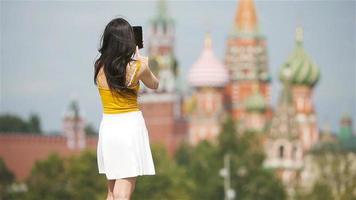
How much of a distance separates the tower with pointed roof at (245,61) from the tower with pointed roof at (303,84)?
4570 millimetres

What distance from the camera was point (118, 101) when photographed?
587cm

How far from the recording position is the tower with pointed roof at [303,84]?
98.8m

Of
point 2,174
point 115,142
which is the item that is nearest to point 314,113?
point 2,174

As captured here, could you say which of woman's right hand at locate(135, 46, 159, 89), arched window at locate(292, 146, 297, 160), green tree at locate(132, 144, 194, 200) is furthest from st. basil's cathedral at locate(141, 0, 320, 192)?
woman's right hand at locate(135, 46, 159, 89)

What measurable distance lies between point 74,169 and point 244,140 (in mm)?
13384

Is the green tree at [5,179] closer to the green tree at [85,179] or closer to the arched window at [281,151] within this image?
the green tree at [85,179]

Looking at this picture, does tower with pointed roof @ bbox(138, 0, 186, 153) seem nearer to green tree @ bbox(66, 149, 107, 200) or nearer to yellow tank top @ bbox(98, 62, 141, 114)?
green tree @ bbox(66, 149, 107, 200)

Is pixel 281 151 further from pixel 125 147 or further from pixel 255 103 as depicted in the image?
pixel 125 147

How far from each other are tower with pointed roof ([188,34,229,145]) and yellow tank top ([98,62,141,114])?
96532 mm

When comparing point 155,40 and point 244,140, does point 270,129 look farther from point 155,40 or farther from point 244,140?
point 155,40

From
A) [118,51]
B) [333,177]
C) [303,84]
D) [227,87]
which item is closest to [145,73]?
[118,51]

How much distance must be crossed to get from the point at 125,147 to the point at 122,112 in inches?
5.6

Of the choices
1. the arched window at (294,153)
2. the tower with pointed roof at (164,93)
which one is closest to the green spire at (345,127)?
the tower with pointed roof at (164,93)

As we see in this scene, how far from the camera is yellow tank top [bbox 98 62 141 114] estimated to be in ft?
19.3
